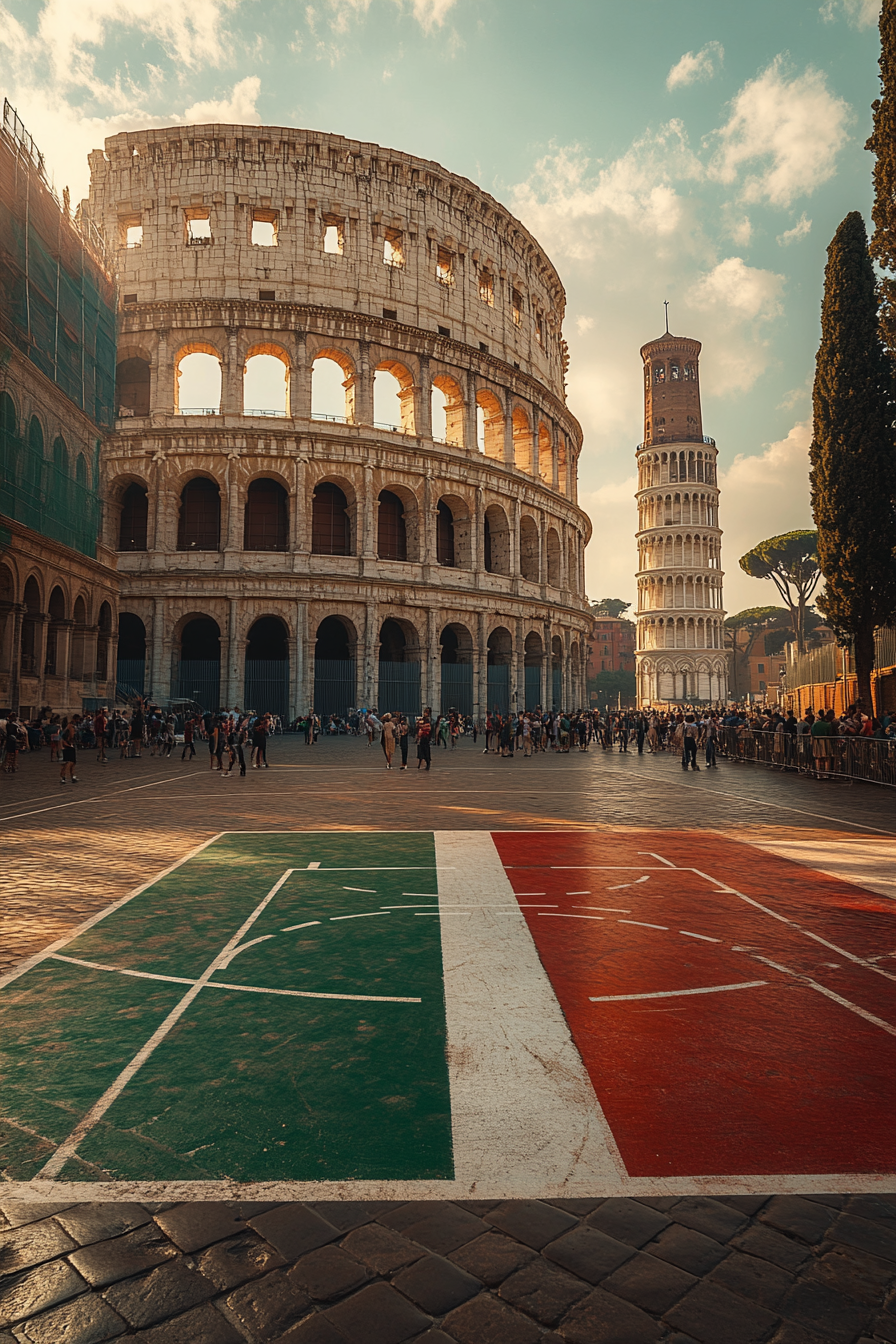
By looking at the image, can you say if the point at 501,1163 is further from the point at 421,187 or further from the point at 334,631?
the point at 421,187

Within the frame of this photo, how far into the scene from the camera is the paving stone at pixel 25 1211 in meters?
2.85

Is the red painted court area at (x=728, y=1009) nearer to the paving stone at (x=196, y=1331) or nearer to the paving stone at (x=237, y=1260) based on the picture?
the paving stone at (x=237, y=1260)

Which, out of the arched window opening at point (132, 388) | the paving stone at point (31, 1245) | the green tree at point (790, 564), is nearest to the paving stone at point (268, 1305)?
the paving stone at point (31, 1245)

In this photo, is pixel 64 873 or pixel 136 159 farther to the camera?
pixel 136 159

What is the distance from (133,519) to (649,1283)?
43494mm

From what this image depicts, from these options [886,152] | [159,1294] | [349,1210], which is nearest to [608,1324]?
[349,1210]

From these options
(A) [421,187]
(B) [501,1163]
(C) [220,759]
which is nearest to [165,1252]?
(B) [501,1163]

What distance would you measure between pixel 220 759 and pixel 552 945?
633 inches

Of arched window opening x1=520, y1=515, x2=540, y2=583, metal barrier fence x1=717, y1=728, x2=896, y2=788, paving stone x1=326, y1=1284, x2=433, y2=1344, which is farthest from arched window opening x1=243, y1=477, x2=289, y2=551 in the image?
paving stone x1=326, y1=1284, x2=433, y2=1344

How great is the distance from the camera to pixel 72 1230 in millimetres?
2807

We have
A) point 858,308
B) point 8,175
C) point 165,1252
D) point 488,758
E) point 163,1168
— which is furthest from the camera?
point 488,758

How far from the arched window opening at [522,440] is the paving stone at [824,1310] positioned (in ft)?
159

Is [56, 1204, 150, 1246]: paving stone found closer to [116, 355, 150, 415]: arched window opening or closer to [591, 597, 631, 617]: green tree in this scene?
[116, 355, 150, 415]: arched window opening

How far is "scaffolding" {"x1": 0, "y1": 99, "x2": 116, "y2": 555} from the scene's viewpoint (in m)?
26.2
